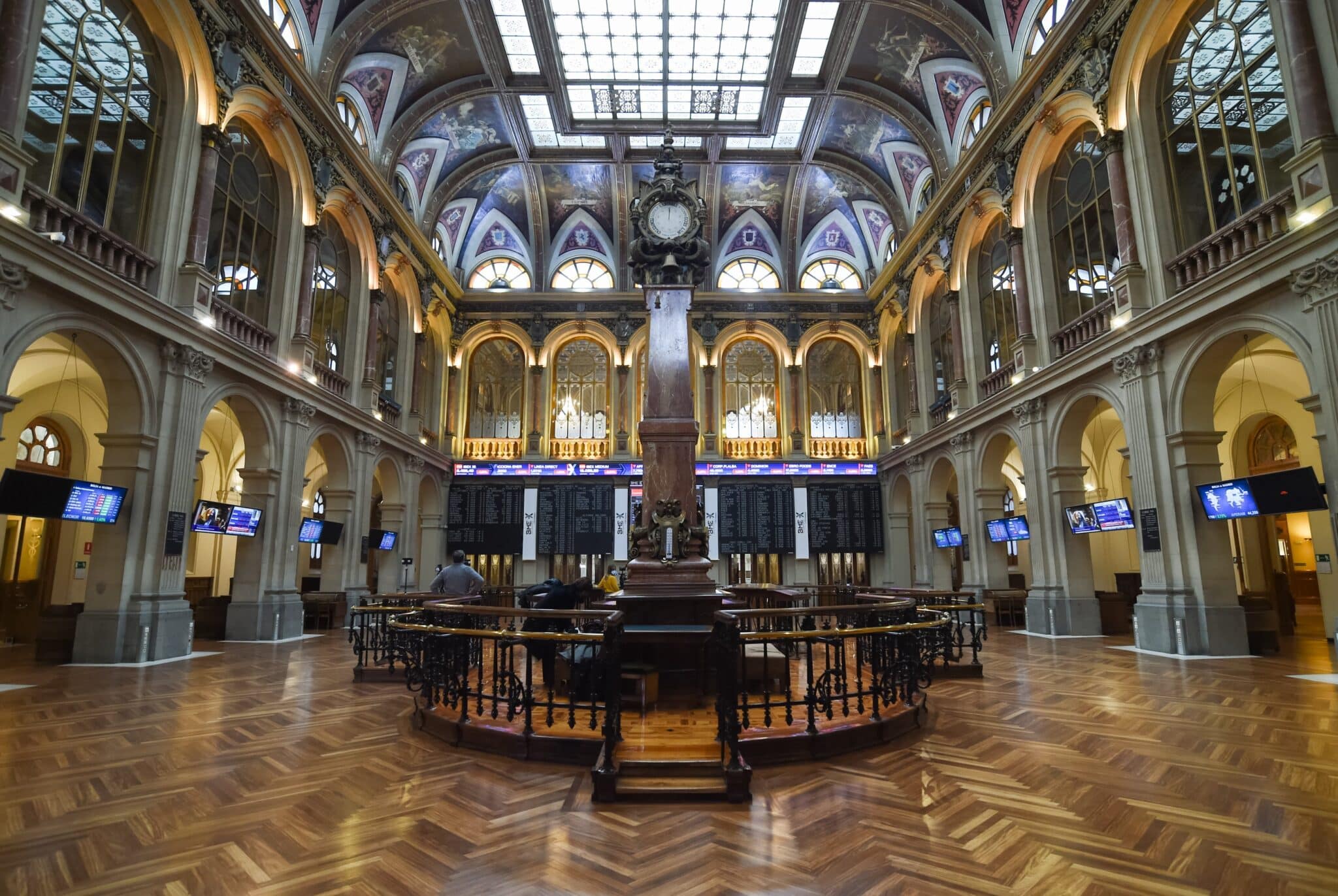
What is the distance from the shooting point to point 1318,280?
7301mm

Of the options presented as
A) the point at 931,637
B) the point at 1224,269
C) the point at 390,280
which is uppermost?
the point at 390,280

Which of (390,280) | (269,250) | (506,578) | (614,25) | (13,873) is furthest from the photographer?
(506,578)

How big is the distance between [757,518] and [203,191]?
1612 centimetres

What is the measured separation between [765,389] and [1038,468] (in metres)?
10.8

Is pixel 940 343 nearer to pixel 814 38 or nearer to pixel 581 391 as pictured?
pixel 814 38

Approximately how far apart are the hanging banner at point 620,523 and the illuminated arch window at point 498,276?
8260mm

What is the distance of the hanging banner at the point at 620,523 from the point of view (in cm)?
2080

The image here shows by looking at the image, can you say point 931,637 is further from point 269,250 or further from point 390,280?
point 390,280

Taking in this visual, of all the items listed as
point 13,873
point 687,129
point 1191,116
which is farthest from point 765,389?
point 13,873

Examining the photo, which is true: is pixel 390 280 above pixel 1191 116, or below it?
above

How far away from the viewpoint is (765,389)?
896 inches

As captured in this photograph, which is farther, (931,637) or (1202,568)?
(1202,568)

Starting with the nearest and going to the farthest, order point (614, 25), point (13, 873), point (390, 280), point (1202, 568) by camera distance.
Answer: point (13, 873) → point (1202, 568) → point (614, 25) → point (390, 280)

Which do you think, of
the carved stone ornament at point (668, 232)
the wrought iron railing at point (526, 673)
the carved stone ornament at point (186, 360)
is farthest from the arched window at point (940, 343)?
the carved stone ornament at point (186, 360)
